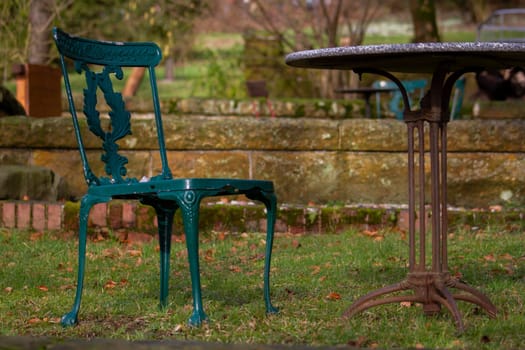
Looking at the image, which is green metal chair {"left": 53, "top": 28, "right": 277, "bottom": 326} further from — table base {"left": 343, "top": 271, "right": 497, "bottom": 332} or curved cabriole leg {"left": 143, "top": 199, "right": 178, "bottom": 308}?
table base {"left": 343, "top": 271, "right": 497, "bottom": 332}

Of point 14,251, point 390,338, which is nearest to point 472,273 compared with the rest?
point 390,338

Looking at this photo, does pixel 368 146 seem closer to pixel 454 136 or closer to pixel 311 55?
pixel 454 136

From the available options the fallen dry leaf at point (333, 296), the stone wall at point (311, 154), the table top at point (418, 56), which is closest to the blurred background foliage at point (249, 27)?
the stone wall at point (311, 154)

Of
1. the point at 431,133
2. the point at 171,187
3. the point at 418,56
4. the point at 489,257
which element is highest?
the point at 418,56

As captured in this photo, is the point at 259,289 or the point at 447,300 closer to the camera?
the point at 447,300

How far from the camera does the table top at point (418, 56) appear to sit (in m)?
3.21

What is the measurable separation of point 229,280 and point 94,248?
1.27m

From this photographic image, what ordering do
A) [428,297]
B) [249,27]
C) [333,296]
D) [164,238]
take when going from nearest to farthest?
[428,297] → [164,238] → [333,296] → [249,27]

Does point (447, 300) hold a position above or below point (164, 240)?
below

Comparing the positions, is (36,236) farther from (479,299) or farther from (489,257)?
(479,299)

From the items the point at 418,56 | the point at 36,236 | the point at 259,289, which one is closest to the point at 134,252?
the point at 36,236

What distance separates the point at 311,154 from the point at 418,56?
345cm

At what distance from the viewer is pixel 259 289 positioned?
4.45 m

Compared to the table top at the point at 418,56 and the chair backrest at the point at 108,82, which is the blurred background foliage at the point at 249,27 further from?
the table top at the point at 418,56
